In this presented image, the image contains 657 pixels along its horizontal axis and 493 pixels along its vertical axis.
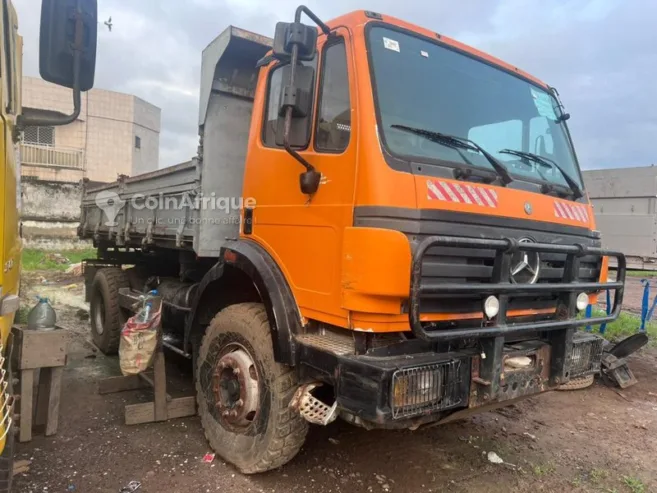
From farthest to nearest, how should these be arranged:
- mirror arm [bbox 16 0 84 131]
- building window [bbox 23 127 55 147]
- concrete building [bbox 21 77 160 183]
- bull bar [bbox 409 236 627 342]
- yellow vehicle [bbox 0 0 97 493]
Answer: building window [bbox 23 127 55 147], concrete building [bbox 21 77 160 183], bull bar [bbox 409 236 627 342], mirror arm [bbox 16 0 84 131], yellow vehicle [bbox 0 0 97 493]

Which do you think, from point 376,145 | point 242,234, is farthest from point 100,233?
point 376,145

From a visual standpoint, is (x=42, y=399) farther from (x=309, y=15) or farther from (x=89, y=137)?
(x=89, y=137)

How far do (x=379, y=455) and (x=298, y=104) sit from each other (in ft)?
7.93

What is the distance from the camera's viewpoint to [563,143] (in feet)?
11.6

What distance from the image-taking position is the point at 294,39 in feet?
8.18

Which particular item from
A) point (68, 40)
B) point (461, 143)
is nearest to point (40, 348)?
point (68, 40)

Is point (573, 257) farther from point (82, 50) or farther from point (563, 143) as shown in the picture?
point (82, 50)

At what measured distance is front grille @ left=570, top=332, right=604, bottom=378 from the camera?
2998 mm

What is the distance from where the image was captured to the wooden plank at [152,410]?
3844 millimetres

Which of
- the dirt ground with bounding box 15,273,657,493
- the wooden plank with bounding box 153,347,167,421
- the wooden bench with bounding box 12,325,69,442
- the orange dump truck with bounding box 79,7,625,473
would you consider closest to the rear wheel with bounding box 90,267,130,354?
the dirt ground with bounding box 15,273,657,493

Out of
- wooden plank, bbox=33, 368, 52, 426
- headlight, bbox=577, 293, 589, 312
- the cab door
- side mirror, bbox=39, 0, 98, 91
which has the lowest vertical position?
wooden plank, bbox=33, 368, 52, 426

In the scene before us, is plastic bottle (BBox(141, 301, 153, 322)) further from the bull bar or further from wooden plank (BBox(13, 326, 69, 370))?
the bull bar

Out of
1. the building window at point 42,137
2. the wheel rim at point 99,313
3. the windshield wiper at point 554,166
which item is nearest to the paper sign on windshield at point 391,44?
the windshield wiper at point 554,166

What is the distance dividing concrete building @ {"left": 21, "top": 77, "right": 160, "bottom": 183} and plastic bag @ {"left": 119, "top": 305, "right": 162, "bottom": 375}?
17264mm
